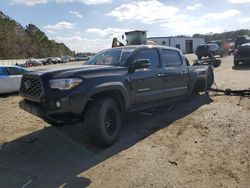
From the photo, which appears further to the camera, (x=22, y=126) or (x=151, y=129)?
(x=22, y=126)

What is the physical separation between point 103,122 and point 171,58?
3293mm

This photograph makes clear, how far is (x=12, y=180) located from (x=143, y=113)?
183 inches

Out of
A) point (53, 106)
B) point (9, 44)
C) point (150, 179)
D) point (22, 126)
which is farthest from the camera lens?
point (9, 44)

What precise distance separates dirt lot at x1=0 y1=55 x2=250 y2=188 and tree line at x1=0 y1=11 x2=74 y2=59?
8992 cm

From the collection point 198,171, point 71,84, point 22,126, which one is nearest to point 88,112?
point 71,84

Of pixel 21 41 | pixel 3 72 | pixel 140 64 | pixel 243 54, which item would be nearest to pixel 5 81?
pixel 3 72

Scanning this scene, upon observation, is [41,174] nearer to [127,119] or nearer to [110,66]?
[110,66]

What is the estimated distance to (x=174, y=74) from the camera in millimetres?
8922

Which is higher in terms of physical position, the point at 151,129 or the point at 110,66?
the point at 110,66


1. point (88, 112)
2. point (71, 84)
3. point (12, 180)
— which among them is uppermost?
point (71, 84)

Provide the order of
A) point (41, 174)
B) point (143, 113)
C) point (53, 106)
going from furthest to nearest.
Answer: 1. point (143, 113)
2. point (53, 106)
3. point (41, 174)

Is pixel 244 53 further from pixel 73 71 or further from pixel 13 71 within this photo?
pixel 73 71

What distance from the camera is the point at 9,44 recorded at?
94562 mm

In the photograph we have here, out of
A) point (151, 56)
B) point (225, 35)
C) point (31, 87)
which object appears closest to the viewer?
point (31, 87)
